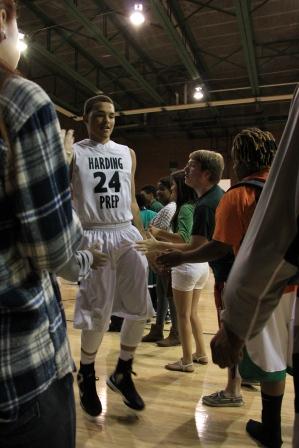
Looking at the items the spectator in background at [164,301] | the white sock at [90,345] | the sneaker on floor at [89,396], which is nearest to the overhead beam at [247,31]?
the spectator in background at [164,301]

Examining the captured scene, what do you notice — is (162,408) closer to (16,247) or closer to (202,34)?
(16,247)

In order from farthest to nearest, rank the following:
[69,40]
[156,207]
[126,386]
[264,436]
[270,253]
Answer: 1. [69,40]
2. [156,207]
3. [126,386]
4. [264,436]
5. [270,253]

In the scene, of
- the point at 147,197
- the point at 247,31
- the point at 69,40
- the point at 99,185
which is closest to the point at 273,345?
the point at 99,185

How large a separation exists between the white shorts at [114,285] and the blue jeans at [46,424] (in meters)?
1.58

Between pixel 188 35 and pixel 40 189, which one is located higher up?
pixel 188 35

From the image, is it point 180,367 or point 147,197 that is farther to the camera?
point 147,197

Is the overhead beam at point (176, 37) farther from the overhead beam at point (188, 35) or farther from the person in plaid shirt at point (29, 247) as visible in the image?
the person in plaid shirt at point (29, 247)

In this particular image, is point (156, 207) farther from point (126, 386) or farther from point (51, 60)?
point (51, 60)

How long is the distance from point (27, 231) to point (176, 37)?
7.30m

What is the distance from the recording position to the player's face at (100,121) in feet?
8.79

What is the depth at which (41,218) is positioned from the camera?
0.85m

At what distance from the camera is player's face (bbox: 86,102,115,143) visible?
2680 mm

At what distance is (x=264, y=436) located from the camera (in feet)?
7.32

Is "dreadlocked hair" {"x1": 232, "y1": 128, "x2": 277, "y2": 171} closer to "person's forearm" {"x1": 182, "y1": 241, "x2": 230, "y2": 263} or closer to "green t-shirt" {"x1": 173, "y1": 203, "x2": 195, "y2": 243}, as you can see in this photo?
"person's forearm" {"x1": 182, "y1": 241, "x2": 230, "y2": 263}
